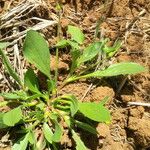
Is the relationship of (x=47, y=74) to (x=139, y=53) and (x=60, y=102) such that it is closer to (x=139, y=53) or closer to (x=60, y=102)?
(x=60, y=102)

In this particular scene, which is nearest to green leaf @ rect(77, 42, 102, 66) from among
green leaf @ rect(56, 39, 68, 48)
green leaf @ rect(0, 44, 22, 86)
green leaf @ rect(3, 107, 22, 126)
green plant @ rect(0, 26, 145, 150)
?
green plant @ rect(0, 26, 145, 150)

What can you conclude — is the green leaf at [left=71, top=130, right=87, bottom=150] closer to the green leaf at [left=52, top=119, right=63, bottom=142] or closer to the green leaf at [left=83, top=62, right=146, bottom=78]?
the green leaf at [left=52, top=119, right=63, bottom=142]

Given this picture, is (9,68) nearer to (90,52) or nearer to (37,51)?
(37,51)

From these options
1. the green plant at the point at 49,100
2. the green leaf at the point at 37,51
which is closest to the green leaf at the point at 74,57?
the green plant at the point at 49,100

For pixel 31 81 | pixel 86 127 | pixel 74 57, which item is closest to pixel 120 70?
pixel 74 57

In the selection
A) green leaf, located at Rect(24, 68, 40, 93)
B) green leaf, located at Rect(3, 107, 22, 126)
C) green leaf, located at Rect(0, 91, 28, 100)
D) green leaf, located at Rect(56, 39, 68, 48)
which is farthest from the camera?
green leaf, located at Rect(56, 39, 68, 48)
